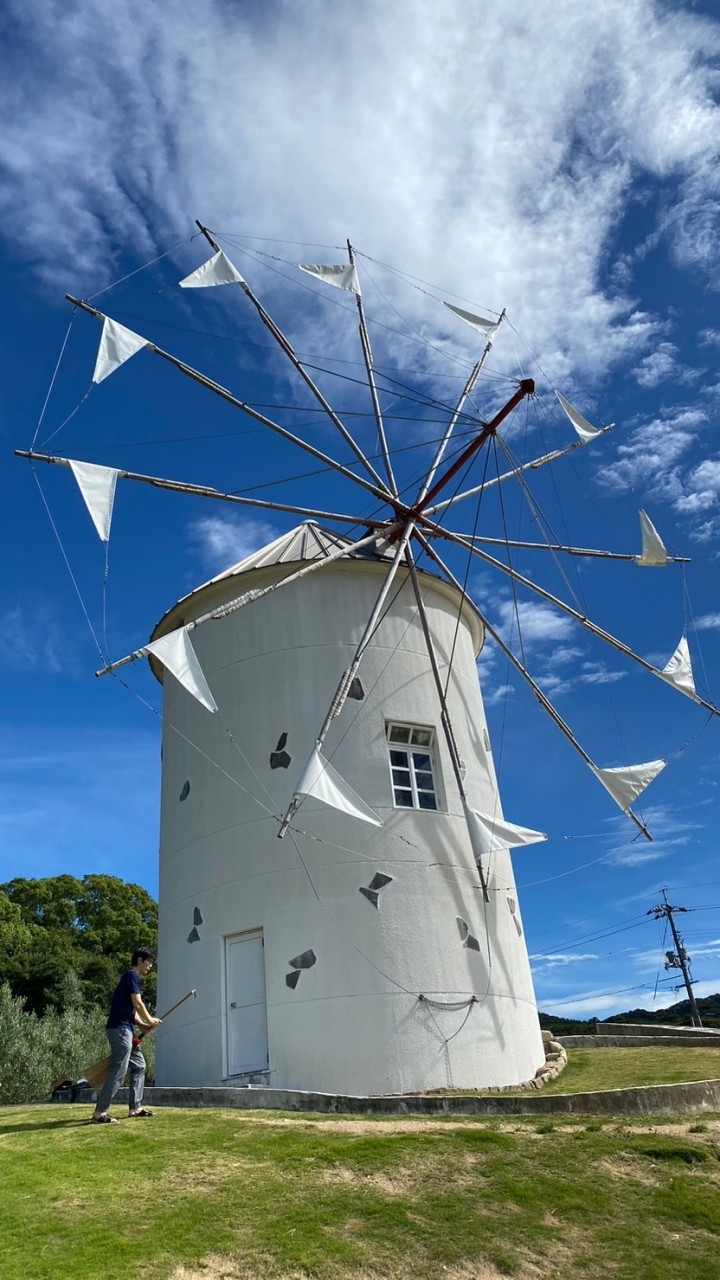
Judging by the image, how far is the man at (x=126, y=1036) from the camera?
10.1 m

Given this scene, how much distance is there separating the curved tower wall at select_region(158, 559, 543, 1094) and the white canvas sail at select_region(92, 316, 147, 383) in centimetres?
397

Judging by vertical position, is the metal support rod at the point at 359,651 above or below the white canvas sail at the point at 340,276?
below

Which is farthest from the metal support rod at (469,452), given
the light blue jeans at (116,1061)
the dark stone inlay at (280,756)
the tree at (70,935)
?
the tree at (70,935)

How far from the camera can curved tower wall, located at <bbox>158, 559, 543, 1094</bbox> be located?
13469 mm

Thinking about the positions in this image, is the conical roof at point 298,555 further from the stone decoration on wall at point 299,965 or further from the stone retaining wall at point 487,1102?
the stone retaining wall at point 487,1102

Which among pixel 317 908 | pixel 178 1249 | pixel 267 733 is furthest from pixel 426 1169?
pixel 267 733

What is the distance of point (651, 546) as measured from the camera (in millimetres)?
18875

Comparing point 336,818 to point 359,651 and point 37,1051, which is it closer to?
point 359,651

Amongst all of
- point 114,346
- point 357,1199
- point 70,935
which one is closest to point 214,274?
point 114,346

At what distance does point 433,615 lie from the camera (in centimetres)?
1706

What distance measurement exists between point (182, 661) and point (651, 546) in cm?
1012

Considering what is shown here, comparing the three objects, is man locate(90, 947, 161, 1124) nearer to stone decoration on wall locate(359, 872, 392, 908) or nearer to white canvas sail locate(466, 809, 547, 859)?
stone decoration on wall locate(359, 872, 392, 908)

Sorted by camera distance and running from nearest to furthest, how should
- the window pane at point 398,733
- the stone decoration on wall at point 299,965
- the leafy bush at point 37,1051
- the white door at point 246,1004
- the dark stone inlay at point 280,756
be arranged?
the stone decoration on wall at point 299,965
the white door at point 246,1004
the dark stone inlay at point 280,756
the window pane at point 398,733
the leafy bush at point 37,1051

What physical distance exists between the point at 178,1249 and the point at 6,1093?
15479 mm
